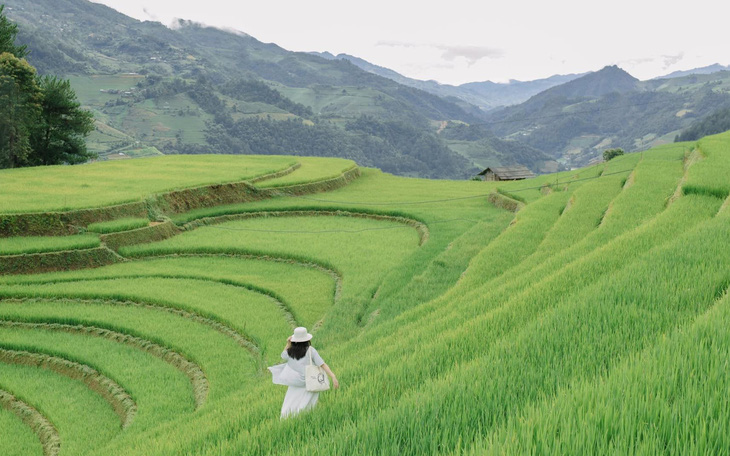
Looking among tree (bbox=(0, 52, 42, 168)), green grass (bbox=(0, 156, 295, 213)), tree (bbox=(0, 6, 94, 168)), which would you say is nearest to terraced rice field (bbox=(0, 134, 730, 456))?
green grass (bbox=(0, 156, 295, 213))

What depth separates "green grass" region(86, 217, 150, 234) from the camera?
18.7 meters

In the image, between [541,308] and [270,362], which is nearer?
[541,308]

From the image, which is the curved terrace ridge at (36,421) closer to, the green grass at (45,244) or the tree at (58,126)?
the green grass at (45,244)

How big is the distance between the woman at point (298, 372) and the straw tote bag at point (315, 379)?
82 millimetres

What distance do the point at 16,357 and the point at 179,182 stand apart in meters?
15.7

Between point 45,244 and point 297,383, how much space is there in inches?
627

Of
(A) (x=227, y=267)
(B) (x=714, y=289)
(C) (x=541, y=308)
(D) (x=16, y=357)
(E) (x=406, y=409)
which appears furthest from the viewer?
(A) (x=227, y=267)

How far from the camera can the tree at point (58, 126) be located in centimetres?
3472

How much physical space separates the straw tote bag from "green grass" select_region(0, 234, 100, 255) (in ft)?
51.1

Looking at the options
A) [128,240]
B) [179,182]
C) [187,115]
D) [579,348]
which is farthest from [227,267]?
[187,115]

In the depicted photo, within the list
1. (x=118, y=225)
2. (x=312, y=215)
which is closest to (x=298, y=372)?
(x=118, y=225)

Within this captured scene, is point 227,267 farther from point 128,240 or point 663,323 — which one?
point 663,323

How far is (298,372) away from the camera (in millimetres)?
4914

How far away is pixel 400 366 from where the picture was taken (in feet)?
17.1
